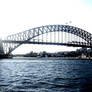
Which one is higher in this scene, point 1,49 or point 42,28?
point 42,28

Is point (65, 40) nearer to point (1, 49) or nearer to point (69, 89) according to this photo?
point (1, 49)

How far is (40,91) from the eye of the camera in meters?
16.3

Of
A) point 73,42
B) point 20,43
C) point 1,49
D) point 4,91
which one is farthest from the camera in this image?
point 73,42

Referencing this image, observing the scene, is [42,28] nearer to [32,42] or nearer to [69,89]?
[32,42]

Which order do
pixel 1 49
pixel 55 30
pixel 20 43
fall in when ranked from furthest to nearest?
pixel 55 30, pixel 1 49, pixel 20 43

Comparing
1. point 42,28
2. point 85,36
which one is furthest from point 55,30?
point 85,36

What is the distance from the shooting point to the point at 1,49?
3784 inches

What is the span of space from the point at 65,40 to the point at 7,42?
2876cm

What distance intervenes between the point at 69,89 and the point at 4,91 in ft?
17.1

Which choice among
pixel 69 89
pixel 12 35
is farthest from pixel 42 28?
pixel 69 89

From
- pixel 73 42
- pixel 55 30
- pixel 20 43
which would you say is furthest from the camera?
pixel 55 30

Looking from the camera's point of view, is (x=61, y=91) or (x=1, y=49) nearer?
(x=61, y=91)

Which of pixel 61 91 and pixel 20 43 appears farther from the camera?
pixel 20 43

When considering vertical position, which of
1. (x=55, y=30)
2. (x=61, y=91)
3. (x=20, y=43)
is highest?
(x=55, y=30)
